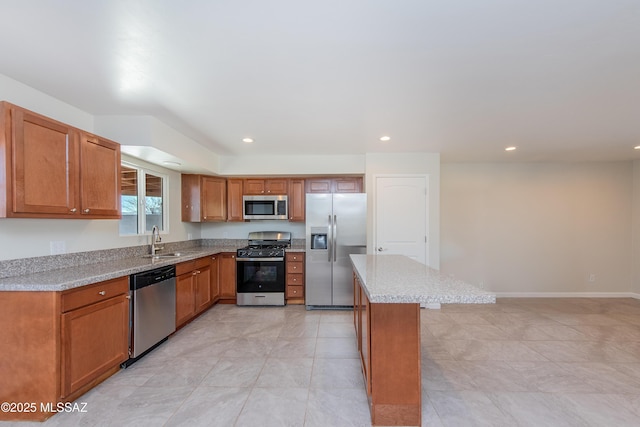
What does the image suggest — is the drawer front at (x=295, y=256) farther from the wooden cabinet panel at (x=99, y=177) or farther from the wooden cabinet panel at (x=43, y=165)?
the wooden cabinet panel at (x=43, y=165)

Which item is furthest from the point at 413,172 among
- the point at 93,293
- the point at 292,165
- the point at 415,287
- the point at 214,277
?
the point at 93,293

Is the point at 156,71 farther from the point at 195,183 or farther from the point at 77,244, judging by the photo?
the point at 195,183

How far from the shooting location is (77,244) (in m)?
2.52

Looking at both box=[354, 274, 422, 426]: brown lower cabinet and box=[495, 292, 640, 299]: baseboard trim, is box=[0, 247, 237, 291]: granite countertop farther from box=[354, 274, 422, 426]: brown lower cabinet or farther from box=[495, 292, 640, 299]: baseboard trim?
box=[495, 292, 640, 299]: baseboard trim

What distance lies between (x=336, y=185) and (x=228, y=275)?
2261 millimetres

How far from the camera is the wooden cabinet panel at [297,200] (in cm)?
450

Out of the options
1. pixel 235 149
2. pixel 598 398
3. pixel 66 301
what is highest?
pixel 235 149

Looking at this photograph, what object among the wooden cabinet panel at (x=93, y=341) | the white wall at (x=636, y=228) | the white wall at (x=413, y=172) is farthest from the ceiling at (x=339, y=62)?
the white wall at (x=636, y=228)

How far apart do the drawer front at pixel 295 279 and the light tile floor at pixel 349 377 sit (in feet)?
2.36

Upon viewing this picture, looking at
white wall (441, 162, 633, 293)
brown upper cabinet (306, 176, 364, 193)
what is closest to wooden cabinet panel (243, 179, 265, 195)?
brown upper cabinet (306, 176, 364, 193)

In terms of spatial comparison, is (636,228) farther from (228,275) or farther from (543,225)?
(228,275)

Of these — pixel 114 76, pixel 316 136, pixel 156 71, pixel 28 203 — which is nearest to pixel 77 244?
pixel 28 203

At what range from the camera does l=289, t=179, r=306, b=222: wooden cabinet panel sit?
4496mm

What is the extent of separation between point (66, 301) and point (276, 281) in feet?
8.51
